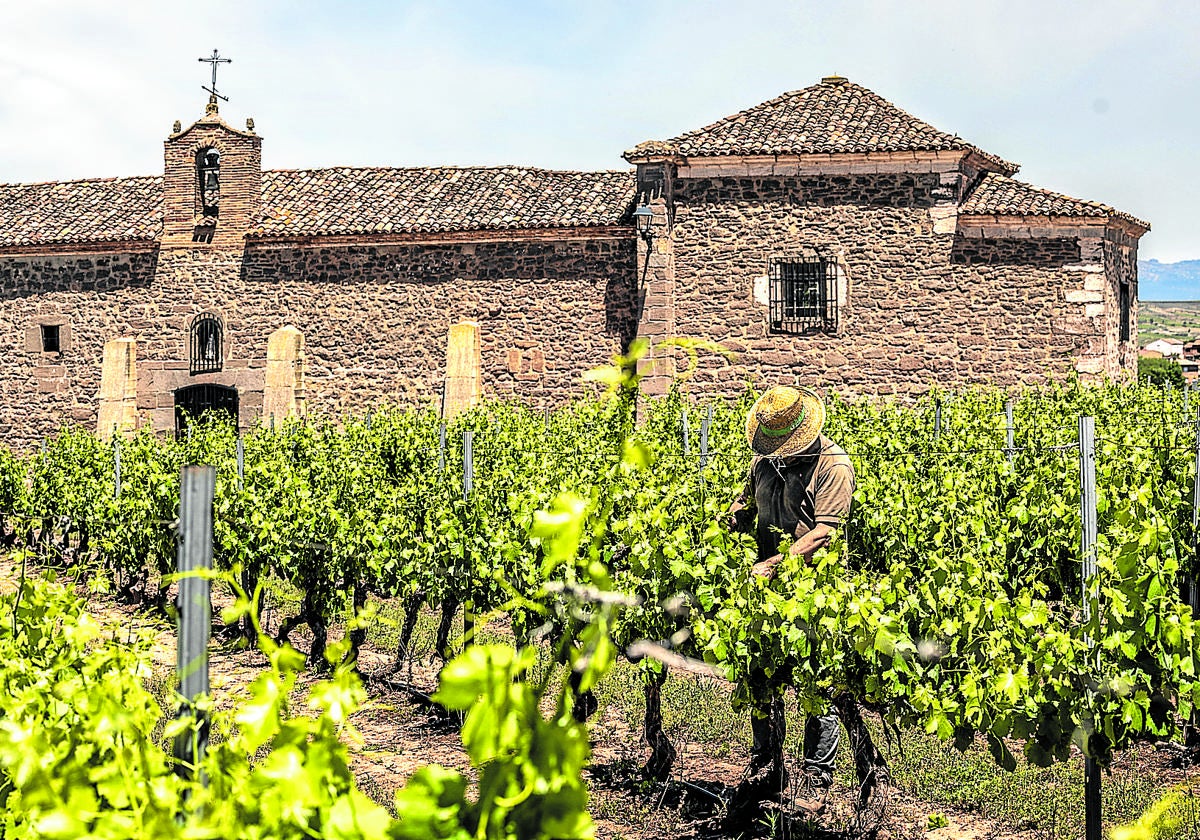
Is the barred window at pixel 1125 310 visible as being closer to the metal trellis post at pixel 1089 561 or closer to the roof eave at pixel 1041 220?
the roof eave at pixel 1041 220

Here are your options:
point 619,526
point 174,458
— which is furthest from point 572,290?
point 619,526

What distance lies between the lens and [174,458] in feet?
39.7

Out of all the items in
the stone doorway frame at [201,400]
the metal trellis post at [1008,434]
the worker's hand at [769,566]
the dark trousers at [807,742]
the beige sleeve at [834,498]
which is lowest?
the dark trousers at [807,742]

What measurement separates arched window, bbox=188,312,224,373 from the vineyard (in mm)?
4960

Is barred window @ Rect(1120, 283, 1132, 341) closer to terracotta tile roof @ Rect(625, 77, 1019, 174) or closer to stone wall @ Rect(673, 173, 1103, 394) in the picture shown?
stone wall @ Rect(673, 173, 1103, 394)

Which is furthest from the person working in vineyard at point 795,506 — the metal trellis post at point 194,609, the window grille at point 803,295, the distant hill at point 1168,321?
the distant hill at point 1168,321

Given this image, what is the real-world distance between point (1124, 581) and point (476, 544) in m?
3.92

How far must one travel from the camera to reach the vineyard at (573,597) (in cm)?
138

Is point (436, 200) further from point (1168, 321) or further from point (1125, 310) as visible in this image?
point (1168, 321)

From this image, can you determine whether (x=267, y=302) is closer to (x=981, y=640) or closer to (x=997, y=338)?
(x=997, y=338)

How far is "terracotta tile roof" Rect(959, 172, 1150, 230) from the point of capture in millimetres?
14805

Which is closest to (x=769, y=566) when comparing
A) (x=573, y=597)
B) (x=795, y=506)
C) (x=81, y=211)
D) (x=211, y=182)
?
(x=795, y=506)

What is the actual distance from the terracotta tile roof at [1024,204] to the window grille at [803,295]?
1840mm

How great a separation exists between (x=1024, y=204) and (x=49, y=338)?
46.3ft
